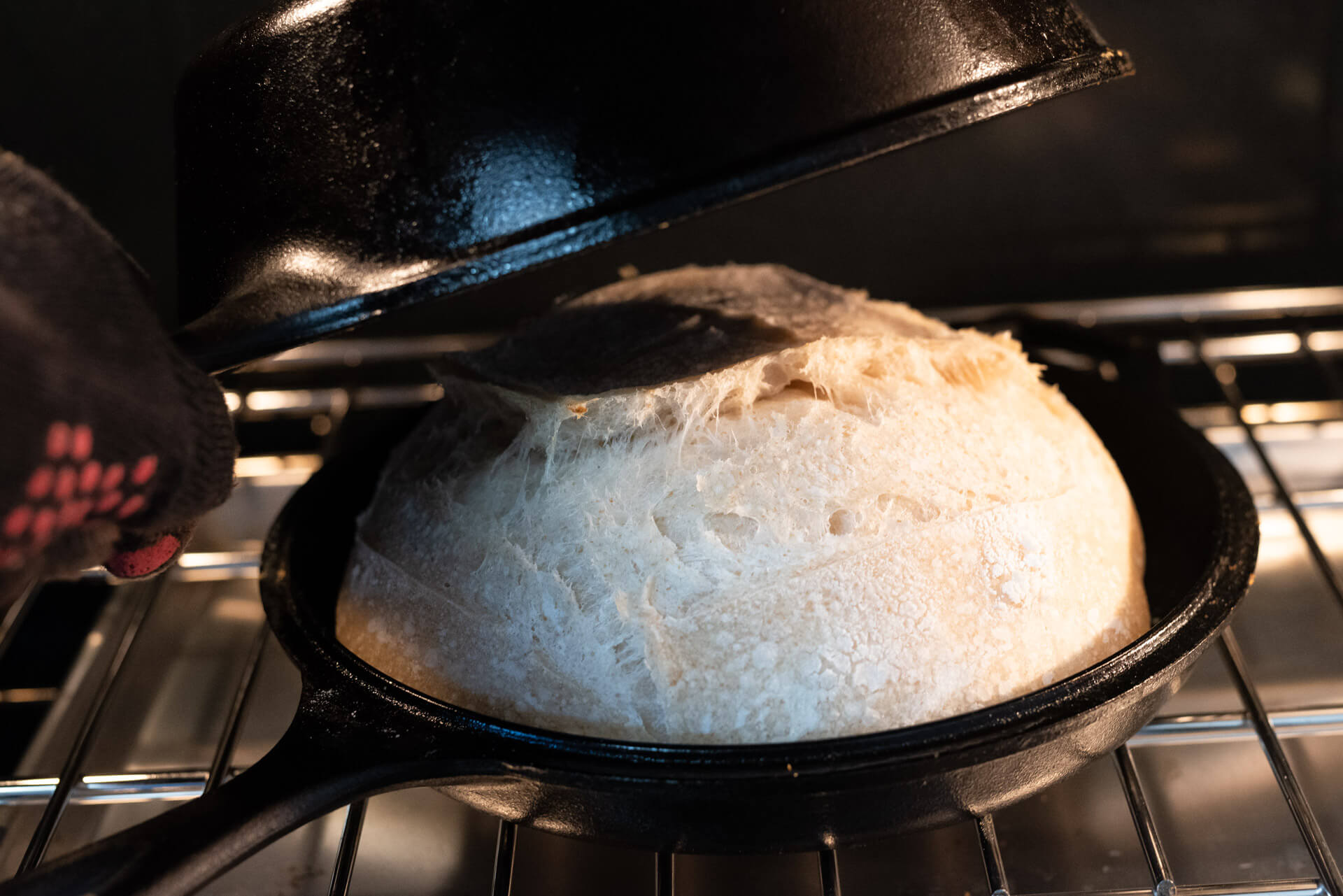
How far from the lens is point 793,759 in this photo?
52 cm

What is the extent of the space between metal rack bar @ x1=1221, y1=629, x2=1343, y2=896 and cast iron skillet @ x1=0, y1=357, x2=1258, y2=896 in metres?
0.14

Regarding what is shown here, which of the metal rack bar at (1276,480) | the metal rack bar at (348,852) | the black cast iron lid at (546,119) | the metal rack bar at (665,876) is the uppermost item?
the black cast iron lid at (546,119)

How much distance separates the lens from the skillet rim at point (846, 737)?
52 centimetres

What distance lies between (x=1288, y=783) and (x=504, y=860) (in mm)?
514

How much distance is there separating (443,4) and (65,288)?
22 cm

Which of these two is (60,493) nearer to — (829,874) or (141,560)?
(141,560)

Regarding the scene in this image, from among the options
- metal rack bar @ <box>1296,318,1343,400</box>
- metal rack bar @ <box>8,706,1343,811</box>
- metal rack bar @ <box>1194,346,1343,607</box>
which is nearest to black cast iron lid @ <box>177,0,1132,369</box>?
metal rack bar @ <box>8,706,1343,811</box>

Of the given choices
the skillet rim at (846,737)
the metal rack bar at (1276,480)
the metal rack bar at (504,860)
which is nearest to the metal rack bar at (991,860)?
the skillet rim at (846,737)

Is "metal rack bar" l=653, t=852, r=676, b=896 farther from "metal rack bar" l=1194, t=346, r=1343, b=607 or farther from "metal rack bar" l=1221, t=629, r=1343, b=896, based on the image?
"metal rack bar" l=1194, t=346, r=1343, b=607

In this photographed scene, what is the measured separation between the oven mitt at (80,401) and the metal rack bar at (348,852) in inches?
10.2

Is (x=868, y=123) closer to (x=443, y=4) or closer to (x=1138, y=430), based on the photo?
(x=443, y=4)

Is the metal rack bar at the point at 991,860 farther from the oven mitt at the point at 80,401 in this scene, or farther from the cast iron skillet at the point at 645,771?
the oven mitt at the point at 80,401

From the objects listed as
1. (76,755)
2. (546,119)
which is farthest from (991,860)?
(76,755)

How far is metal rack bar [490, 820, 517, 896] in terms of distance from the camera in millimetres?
664
